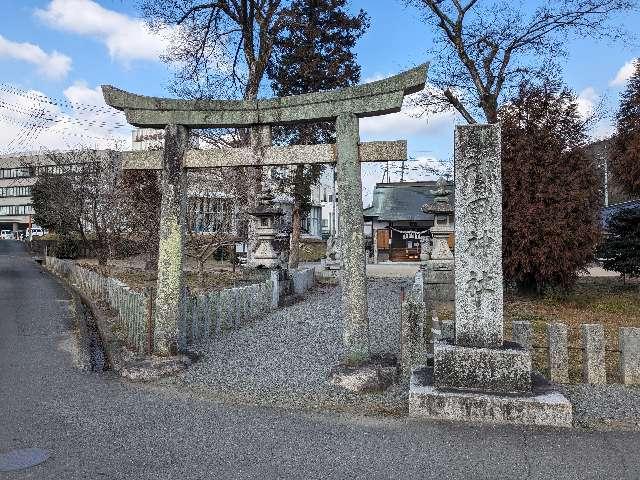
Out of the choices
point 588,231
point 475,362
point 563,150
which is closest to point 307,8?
point 563,150

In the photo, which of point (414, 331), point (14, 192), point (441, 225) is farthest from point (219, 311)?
point (14, 192)

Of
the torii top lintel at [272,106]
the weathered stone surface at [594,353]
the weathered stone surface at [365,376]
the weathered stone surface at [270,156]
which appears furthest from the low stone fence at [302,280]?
the weathered stone surface at [594,353]

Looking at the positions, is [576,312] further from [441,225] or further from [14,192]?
[14,192]

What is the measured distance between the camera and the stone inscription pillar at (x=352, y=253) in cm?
596

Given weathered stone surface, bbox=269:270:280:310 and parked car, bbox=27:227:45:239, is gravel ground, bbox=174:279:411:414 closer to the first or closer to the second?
weathered stone surface, bbox=269:270:280:310

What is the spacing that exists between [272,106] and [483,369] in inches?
158

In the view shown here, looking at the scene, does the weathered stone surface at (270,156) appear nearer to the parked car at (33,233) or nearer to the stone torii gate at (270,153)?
the stone torii gate at (270,153)

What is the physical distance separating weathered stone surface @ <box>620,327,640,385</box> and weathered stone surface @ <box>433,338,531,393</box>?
1.64 metres

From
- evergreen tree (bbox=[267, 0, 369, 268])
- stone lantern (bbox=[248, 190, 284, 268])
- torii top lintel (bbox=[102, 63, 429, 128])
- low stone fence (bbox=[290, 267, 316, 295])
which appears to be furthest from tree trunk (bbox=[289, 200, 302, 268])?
torii top lintel (bbox=[102, 63, 429, 128])

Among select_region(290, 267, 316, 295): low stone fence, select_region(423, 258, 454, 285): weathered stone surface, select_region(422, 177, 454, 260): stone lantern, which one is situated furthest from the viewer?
select_region(290, 267, 316, 295): low stone fence

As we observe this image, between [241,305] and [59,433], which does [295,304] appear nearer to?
[241,305]

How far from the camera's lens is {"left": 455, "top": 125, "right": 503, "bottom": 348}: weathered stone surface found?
5.07m

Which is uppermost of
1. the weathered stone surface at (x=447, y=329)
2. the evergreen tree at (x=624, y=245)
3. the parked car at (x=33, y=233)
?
the parked car at (x=33, y=233)

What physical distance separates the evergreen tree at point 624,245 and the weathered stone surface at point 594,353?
11803 millimetres
